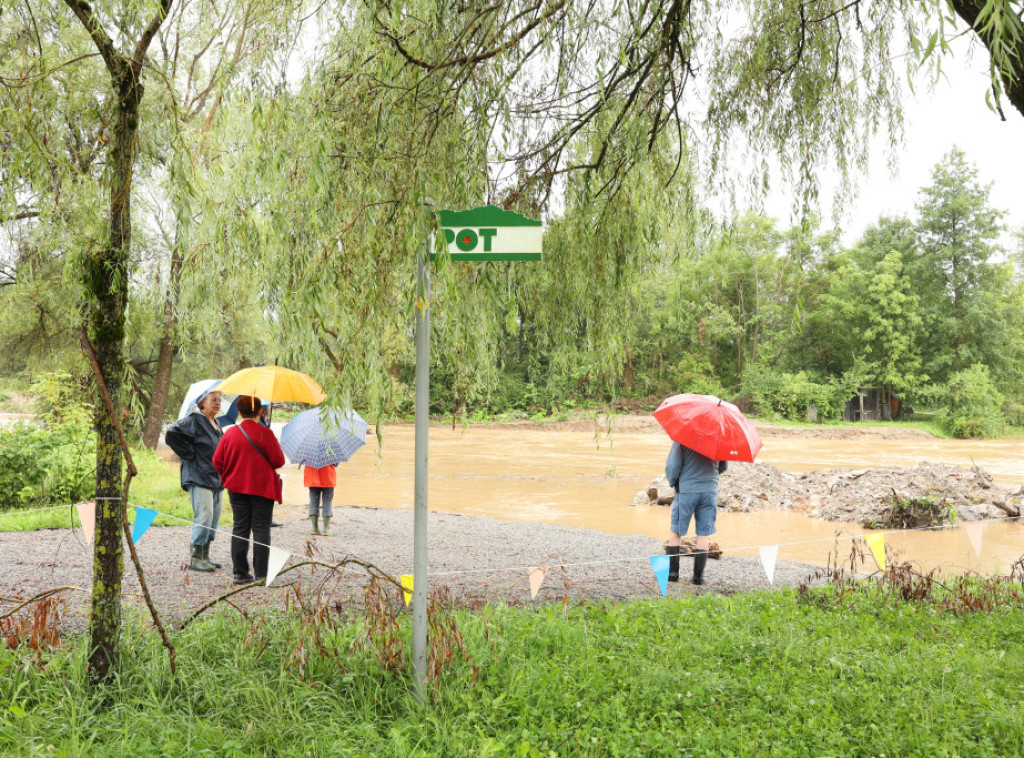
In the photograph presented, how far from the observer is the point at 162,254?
14117 mm

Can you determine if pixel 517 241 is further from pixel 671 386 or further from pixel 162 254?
pixel 671 386

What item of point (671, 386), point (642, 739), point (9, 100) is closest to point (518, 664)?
point (642, 739)

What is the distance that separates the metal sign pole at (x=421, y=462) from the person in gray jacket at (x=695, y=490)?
3.51 meters

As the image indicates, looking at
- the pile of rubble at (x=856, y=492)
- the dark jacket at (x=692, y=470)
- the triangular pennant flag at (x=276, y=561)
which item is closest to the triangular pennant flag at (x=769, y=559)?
the dark jacket at (x=692, y=470)

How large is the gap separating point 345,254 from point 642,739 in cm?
267

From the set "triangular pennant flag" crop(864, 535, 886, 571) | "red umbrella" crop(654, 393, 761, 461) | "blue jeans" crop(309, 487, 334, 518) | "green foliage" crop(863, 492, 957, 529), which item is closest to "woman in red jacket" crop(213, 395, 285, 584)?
"blue jeans" crop(309, 487, 334, 518)

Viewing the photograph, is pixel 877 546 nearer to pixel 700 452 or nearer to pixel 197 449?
pixel 700 452

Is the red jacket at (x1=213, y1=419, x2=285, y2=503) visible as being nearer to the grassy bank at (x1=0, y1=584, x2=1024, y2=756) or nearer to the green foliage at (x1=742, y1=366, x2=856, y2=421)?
the grassy bank at (x1=0, y1=584, x2=1024, y2=756)

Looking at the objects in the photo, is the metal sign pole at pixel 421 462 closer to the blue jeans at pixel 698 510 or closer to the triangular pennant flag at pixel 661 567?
the triangular pennant flag at pixel 661 567

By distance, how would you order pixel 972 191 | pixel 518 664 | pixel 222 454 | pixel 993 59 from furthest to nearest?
pixel 972 191 → pixel 222 454 → pixel 518 664 → pixel 993 59

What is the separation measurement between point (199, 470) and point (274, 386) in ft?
3.22

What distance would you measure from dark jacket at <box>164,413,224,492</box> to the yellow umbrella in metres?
0.42

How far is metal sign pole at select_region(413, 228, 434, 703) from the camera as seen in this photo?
3283mm

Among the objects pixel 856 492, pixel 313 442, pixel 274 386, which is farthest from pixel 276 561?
pixel 856 492
